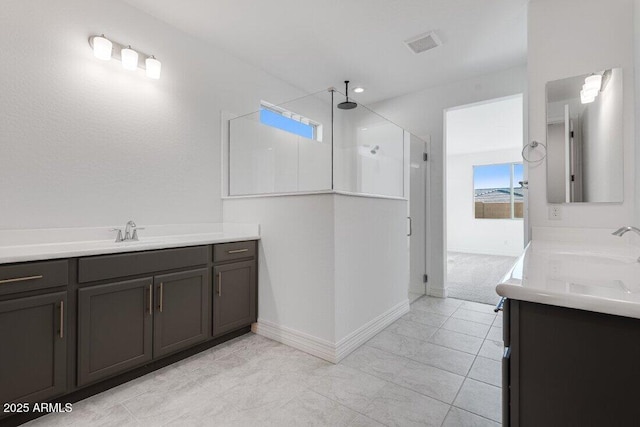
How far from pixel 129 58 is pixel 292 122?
1.69m

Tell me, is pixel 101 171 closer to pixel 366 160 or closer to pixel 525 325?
pixel 366 160

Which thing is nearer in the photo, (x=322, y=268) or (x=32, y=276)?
(x=32, y=276)

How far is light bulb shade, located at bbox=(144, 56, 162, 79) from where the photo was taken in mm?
2422

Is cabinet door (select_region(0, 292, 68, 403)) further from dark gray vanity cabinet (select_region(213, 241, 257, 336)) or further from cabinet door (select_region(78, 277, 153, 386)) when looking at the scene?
dark gray vanity cabinet (select_region(213, 241, 257, 336))

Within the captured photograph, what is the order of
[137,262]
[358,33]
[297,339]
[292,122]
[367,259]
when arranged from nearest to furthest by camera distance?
[137,262]
[297,339]
[367,259]
[358,33]
[292,122]

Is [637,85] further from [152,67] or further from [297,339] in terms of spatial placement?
[152,67]

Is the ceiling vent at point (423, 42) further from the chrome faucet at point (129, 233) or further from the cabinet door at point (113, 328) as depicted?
the cabinet door at point (113, 328)

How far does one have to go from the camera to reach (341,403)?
67.8 inches

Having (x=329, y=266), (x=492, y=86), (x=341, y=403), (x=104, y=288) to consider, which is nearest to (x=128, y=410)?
(x=104, y=288)

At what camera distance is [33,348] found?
1.53 meters

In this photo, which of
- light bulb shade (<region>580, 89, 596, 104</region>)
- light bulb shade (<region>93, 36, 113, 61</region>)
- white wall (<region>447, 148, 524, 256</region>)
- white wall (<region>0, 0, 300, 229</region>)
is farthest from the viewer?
white wall (<region>447, 148, 524, 256</region>)

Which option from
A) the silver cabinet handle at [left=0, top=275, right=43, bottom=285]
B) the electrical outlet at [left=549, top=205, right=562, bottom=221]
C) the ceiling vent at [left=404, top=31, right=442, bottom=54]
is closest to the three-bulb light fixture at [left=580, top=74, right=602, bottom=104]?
the electrical outlet at [left=549, top=205, right=562, bottom=221]

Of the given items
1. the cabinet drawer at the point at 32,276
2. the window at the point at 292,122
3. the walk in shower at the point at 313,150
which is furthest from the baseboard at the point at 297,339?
the window at the point at 292,122

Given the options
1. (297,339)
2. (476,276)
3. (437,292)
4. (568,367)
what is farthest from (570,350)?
(476,276)
